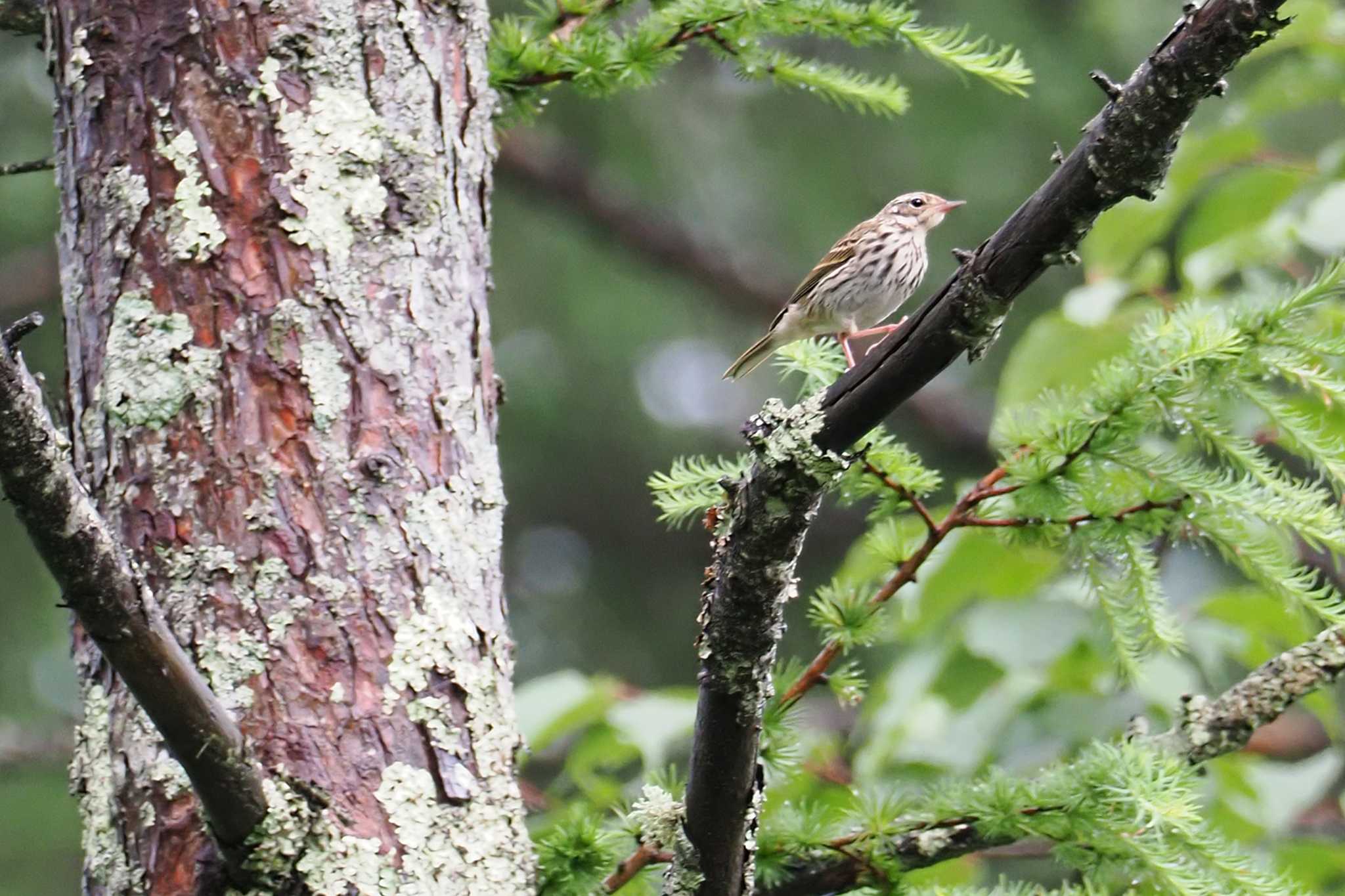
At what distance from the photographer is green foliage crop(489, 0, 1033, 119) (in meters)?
2.43

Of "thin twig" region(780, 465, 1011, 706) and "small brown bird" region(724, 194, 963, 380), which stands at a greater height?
"small brown bird" region(724, 194, 963, 380)

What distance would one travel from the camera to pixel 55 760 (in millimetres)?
5039

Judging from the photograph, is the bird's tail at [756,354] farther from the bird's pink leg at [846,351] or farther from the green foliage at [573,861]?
the green foliage at [573,861]

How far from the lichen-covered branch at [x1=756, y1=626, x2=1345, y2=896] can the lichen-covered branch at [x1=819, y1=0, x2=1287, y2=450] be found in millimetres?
750

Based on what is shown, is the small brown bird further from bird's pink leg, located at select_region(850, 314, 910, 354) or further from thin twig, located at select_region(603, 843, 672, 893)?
thin twig, located at select_region(603, 843, 672, 893)

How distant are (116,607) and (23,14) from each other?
1.33 meters

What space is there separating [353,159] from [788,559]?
0.98 m

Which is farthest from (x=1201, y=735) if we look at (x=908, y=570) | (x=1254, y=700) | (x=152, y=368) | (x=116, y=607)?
(x=152, y=368)

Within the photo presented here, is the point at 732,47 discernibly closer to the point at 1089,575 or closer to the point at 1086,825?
the point at 1089,575

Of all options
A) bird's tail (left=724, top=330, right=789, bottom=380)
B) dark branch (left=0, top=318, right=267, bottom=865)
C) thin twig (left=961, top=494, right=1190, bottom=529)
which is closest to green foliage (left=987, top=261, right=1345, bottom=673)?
thin twig (left=961, top=494, right=1190, bottom=529)

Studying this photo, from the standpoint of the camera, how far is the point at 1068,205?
147 cm

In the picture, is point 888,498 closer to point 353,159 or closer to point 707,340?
point 353,159

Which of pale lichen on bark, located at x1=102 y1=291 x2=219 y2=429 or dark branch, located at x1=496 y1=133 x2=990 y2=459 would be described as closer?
pale lichen on bark, located at x1=102 y1=291 x2=219 y2=429

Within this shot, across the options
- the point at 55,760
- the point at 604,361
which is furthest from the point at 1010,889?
the point at 604,361
